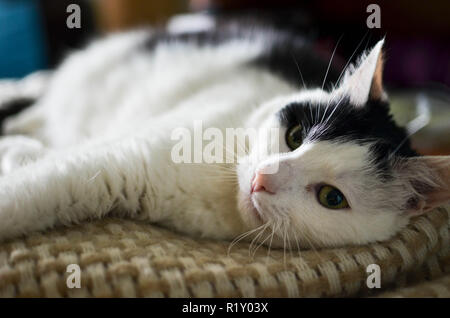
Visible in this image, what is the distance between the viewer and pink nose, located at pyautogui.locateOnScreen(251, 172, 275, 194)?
2.84 ft

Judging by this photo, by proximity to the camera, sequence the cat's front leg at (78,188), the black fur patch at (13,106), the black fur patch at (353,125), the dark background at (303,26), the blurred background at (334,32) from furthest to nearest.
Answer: the dark background at (303,26)
the blurred background at (334,32)
the black fur patch at (13,106)
the black fur patch at (353,125)
the cat's front leg at (78,188)

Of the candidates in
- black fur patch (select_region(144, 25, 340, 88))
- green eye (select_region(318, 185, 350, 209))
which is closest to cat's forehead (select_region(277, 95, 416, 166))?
green eye (select_region(318, 185, 350, 209))

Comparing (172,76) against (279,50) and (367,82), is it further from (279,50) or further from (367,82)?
(367,82)

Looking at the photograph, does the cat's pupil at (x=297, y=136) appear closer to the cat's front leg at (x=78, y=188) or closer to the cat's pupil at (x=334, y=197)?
the cat's pupil at (x=334, y=197)

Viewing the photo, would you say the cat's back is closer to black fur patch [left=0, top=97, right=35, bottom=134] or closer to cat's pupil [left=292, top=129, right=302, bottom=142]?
black fur patch [left=0, top=97, right=35, bottom=134]

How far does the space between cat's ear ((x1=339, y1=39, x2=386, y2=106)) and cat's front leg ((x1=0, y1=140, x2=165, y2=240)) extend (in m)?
0.56

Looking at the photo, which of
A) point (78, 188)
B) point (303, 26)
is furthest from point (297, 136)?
point (303, 26)

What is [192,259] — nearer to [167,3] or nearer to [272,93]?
[272,93]

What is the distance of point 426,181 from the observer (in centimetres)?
95

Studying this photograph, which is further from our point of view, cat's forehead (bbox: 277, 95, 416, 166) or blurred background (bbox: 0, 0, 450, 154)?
blurred background (bbox: 0, 0, 450, 154)

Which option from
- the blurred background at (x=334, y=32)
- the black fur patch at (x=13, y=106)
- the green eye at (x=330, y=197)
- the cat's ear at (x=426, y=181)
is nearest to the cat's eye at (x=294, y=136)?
the green eye at (x=330, y=197)

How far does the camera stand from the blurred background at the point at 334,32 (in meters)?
2.04

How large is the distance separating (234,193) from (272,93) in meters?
0.48

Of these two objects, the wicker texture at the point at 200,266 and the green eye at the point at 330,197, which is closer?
the wicker texture at the point at 200,266
